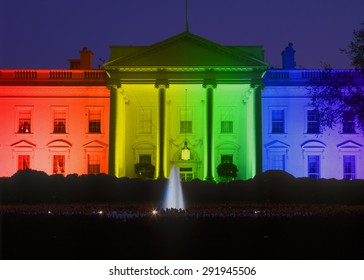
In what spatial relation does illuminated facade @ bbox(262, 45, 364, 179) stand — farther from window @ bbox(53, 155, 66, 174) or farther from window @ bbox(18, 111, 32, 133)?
window @ bbox(18, 111, 32, 133)

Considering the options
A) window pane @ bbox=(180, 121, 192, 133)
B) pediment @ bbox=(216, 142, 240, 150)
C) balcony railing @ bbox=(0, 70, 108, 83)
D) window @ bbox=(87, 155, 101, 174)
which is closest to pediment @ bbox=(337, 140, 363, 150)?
pediment @ bbox=(216, 142, 240, 150)

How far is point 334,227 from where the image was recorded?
1584 centimetres

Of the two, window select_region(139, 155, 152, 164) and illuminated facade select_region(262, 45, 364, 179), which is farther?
window select_region(139, 155, 152, 164)

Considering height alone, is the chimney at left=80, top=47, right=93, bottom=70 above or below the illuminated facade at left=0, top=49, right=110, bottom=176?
above

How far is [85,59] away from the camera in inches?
1939

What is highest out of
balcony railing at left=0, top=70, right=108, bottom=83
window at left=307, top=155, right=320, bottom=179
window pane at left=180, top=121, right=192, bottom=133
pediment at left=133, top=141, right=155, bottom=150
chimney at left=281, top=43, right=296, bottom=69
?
chimney at left=281, top=43, right=296, bottom=69

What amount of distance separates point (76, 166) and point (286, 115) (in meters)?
16.3

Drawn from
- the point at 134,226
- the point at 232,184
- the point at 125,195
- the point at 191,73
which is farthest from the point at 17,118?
the point at 134,226

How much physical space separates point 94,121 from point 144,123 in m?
3.92

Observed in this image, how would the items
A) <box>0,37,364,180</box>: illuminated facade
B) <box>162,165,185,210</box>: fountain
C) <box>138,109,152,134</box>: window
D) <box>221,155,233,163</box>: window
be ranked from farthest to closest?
<box>138,109,152,134</box>: window → <box>221,155,233,163</box>: window → <box>0,37,364,180</box>: illuminated facade → <box>162,165,185,210</box>: fountain

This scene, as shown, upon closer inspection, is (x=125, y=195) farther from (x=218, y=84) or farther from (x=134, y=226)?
(x=134, y=226)

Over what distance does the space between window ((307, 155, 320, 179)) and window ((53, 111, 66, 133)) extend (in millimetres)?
18604

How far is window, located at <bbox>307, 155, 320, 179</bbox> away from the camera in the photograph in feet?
146

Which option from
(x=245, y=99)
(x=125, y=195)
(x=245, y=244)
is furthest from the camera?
(x=245, y=99)
